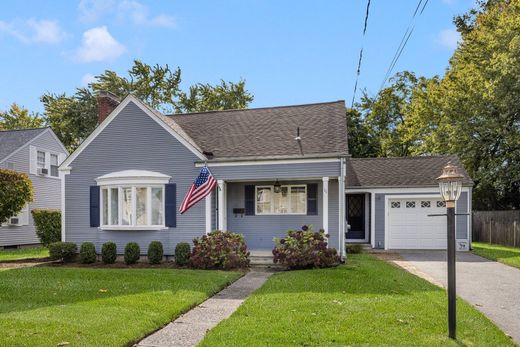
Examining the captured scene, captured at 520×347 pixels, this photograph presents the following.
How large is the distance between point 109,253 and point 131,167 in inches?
114

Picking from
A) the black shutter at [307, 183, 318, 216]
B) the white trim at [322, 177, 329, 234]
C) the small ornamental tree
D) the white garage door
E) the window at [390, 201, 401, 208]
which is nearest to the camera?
the white trim at [322, 177, 329, 234]

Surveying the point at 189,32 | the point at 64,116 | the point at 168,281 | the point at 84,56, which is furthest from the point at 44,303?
the point at 64,116

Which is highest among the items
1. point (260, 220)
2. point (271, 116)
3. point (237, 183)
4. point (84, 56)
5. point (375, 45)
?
point (84, 56)

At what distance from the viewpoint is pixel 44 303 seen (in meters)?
7.21

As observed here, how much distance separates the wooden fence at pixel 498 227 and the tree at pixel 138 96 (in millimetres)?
21414

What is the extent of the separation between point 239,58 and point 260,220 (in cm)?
571

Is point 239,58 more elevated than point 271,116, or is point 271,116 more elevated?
point 239,58

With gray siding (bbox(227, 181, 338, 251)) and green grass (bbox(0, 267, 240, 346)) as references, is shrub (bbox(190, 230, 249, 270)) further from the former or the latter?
gray siding (bbox(227, 181, 338, 251))

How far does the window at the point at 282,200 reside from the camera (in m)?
13.9

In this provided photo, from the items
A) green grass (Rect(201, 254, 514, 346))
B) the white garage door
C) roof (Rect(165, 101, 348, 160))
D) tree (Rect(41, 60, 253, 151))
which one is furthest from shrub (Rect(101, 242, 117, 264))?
tree (Rect(41, 60, 253, 151))

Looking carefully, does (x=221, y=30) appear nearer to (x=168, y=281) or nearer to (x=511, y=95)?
(x=168, y=281)

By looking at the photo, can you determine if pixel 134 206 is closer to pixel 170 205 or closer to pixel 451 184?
pixel 170 205

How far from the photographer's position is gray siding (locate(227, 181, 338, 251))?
13.5 metres

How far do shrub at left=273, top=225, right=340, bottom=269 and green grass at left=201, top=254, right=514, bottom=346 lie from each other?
2.14m
